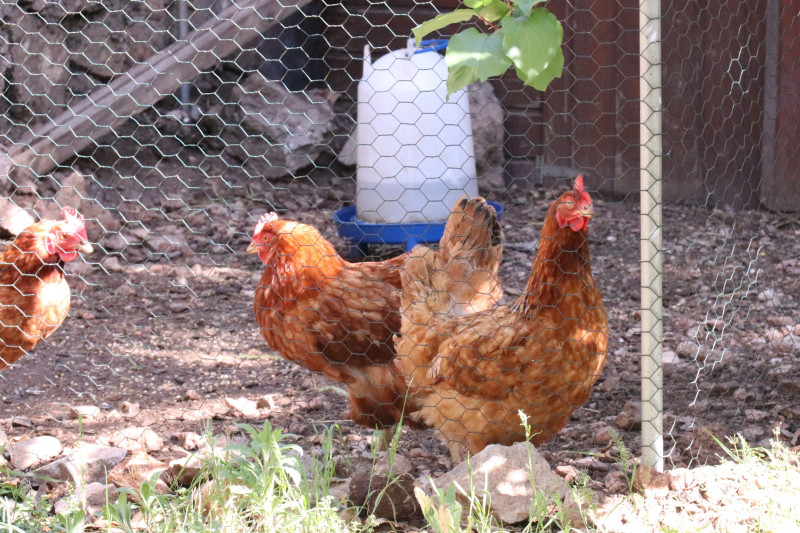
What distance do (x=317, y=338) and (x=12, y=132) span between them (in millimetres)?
3328

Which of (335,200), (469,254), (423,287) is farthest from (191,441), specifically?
(335,200)

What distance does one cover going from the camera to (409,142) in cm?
430

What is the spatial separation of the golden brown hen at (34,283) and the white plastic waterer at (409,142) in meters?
1.78

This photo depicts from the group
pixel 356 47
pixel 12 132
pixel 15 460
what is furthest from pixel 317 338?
pixel 356 47

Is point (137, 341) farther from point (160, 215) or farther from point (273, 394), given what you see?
point (160, 215)

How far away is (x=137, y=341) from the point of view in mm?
3646

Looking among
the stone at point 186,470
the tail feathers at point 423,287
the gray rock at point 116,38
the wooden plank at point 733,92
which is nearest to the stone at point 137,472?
the stone at point 186,470

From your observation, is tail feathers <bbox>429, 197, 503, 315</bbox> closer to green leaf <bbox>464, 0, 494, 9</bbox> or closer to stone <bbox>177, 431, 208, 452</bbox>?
stone <bbox>177, 431, 208, 452</bbox>

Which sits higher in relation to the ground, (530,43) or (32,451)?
(530,43)

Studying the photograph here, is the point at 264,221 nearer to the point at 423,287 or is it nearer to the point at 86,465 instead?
the point at 423,287

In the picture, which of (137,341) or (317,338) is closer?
(317,338)

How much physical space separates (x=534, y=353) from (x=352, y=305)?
71 cm

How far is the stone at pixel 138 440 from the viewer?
264 centimetres

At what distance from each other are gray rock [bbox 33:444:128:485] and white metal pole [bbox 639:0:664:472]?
5.04ft
